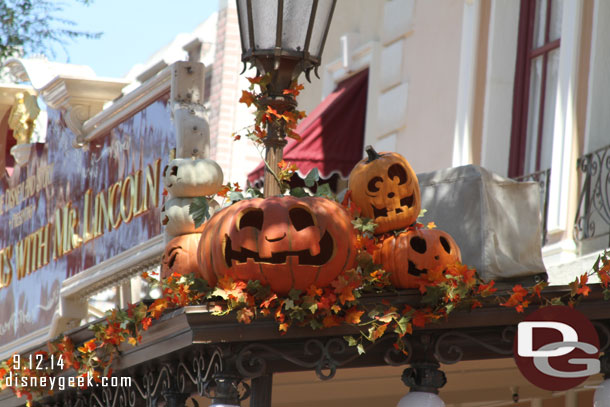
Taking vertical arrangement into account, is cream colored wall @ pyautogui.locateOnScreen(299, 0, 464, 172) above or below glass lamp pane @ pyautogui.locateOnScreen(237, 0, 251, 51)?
above

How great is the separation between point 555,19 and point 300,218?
609 centimetres

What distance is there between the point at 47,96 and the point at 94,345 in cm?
380

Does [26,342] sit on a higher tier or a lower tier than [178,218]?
lower

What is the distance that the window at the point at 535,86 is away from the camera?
10477mm

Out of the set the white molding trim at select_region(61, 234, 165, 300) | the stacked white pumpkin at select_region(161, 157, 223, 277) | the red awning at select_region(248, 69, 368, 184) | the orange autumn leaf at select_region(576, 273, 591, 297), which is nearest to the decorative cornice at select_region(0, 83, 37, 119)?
the white molding trim at select_region(61, 234, 165, 300)

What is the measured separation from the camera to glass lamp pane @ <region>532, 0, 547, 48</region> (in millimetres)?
10719

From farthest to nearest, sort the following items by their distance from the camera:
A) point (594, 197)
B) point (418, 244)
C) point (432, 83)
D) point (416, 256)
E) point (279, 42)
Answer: point (432, 83) → point (594, 197) → point (279, 42) → point (418, 244) → point (416, 256)

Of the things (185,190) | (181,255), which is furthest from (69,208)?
(181,255)

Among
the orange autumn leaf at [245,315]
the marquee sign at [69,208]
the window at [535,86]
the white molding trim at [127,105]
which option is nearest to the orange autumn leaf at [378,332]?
the orange autumn leaf at [245,315]

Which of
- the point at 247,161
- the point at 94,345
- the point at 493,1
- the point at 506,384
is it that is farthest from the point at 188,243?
the point at 247,161

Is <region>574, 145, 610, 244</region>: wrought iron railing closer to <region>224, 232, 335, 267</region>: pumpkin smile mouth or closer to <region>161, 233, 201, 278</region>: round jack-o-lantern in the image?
<region>161, 233, 201, 278</region>: round jack-o-lantern

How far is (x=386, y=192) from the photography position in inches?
211

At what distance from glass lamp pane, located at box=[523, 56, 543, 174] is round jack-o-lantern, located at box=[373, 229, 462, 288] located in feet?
18.0

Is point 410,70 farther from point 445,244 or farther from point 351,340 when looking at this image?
point 351,340
